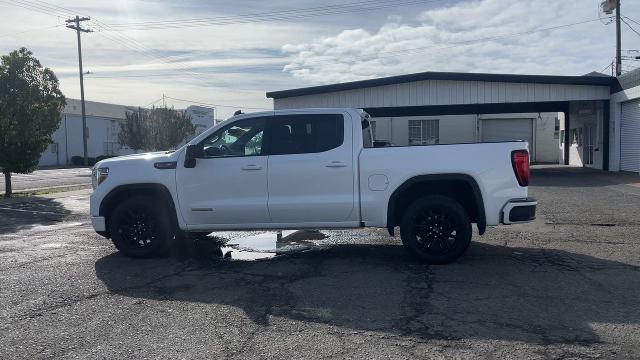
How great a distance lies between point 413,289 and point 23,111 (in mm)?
16828

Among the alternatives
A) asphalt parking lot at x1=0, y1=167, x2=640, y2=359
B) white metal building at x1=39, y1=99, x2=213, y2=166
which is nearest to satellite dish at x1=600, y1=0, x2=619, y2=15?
asphalt parking lot at x1=0, y1=167, x2=640, y2=359

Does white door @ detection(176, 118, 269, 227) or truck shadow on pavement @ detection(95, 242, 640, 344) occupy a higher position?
white door @ detection(176, 118, 269, 227)

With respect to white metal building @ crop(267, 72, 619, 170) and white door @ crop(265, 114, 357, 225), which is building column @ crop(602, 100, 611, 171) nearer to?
white metal building @ crop(267, 72, 619, 170)

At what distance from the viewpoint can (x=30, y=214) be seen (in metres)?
14.2

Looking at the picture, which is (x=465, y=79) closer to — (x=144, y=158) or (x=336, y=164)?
(x=336, y=164)

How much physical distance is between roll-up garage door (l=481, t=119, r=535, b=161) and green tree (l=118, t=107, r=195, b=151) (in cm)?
2352

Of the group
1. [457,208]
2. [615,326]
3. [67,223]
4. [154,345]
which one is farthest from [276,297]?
[67,223]

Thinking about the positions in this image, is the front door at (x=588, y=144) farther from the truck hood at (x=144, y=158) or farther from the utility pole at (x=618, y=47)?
the truck hood at (x=144, y=158)

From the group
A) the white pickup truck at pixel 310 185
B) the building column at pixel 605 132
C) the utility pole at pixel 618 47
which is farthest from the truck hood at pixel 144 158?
the utility pole at pixel 618 47

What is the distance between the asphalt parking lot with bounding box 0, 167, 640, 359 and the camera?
178 inches

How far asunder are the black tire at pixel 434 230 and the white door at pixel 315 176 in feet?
2.48

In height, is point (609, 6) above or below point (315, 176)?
above

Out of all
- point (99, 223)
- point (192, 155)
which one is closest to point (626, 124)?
point (192, 155)

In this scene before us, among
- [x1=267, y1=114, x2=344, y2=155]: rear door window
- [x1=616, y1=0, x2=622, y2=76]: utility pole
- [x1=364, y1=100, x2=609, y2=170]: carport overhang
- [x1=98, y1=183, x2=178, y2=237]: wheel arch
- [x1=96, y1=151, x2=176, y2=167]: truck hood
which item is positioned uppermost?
[x1=616, y1=0, x2=622, y2=76]: utility pole
